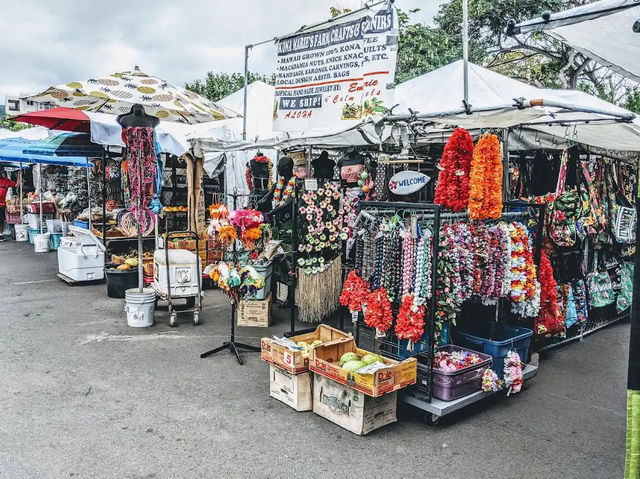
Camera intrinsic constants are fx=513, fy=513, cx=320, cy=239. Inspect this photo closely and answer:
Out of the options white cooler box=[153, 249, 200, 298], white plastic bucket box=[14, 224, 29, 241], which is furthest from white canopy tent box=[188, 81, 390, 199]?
white plastic bucket box=[14, 224, 29, 241]

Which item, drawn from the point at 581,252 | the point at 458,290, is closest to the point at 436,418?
the point at 458,290

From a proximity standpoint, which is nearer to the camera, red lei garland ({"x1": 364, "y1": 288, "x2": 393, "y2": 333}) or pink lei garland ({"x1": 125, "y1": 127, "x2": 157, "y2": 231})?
red lei garland ({"x1": 364, "y1": 288, "x2": 393, "y2": 333})

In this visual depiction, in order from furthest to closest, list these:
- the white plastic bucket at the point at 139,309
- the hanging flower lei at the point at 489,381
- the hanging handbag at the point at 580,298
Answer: the white plastic bucket at the point at 139,309
the hanging handbag at the point at 580,298
the hanging flower lei at the point at 489,381

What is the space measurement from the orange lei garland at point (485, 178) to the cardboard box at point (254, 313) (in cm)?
357

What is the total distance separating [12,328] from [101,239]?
127 inches

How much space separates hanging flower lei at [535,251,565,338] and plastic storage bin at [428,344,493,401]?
1.53 meters

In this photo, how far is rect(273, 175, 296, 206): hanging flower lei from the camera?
23.8 ft

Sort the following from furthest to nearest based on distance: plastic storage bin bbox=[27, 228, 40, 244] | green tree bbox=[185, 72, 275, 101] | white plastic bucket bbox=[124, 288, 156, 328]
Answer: green tree bbox=[185, 72, 275, 101] → plastic storage bin bbox=[27, 228, 40, 244] → white plastic bucket bbox=[124, 288, 156, 328]

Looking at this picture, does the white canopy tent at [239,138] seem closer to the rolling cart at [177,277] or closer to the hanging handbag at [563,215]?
the rolling cart at [177,277]

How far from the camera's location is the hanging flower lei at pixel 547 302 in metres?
5.63

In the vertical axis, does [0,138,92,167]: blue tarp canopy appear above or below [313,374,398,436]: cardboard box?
above

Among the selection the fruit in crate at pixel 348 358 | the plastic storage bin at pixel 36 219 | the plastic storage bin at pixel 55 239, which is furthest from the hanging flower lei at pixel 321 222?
the plastic storage bin at pixel 36 219

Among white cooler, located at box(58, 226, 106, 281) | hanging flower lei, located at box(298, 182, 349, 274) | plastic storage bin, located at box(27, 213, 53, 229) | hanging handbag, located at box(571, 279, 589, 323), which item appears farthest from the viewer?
plastic storage bin, located at box(27, 213, 53, 229)

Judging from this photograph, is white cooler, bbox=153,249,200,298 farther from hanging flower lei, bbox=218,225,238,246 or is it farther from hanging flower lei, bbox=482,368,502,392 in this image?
hanging flower lei, bbox=482,368,502,392
